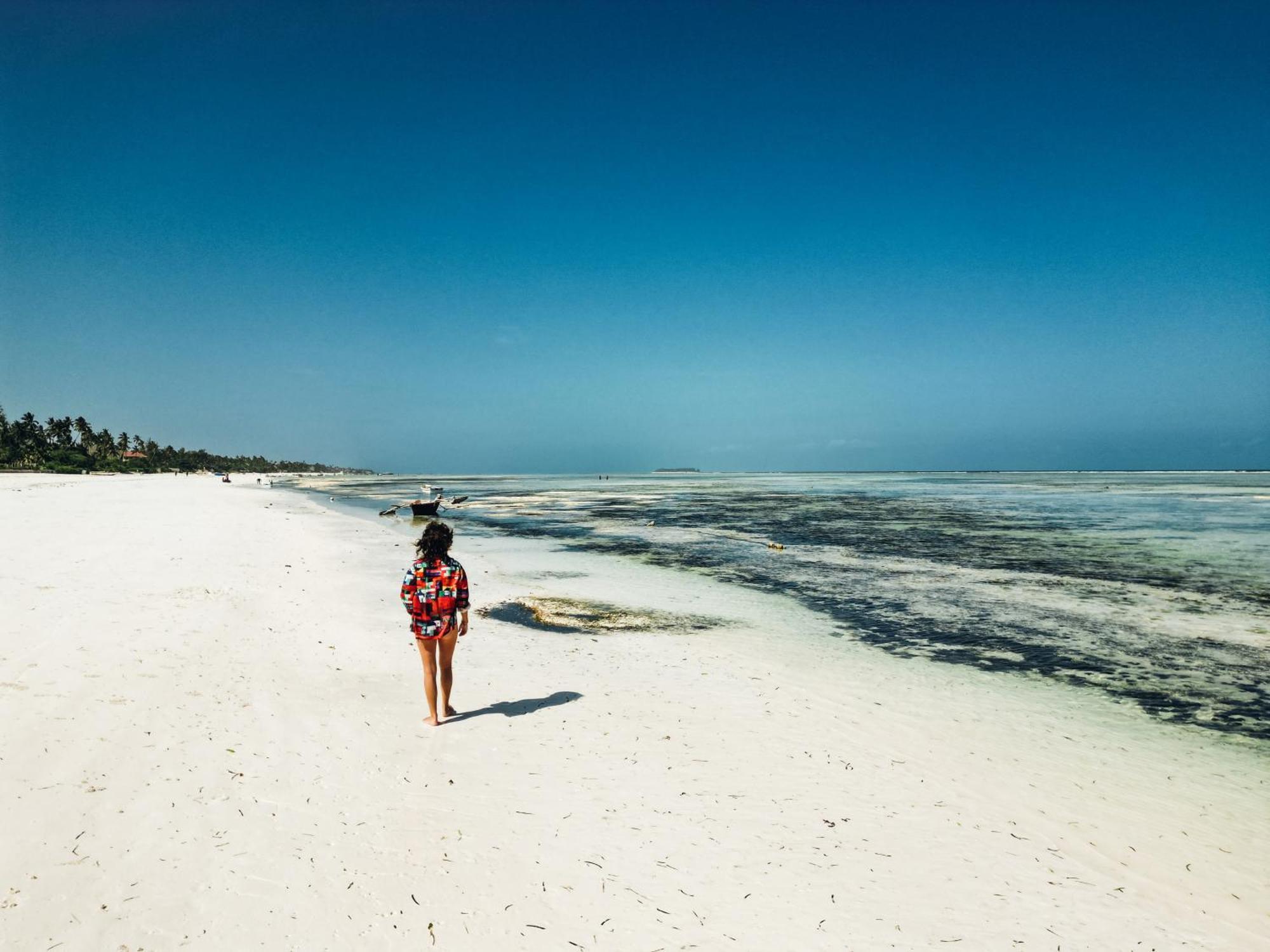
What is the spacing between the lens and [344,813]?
555cm

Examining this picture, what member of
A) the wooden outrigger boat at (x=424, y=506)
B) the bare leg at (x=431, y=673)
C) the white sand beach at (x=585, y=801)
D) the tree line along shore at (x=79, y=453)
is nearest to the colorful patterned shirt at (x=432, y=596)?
the bare leg at (x=431, y=673)

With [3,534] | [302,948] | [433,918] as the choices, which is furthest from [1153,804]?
[3,534]

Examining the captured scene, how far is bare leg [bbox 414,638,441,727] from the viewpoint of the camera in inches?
290

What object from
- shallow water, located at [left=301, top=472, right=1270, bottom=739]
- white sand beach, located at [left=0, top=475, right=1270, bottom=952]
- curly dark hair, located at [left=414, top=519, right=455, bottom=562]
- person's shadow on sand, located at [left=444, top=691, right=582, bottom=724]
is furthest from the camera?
shallow water, located at [left=301, top=472, right=1270, bottom=739]

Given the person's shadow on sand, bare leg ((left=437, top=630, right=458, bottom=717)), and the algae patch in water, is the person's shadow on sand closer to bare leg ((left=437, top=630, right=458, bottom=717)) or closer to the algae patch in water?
bare leg ((left=437, top=630, right=458, bottom=717))

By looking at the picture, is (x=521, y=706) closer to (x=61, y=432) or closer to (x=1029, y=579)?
(x=1029, y=579)

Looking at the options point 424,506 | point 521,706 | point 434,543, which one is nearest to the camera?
point 434,543

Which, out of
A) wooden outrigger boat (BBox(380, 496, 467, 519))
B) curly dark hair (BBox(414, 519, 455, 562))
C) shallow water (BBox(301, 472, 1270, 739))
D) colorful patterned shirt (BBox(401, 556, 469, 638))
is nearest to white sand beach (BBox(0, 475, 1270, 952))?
colorful patterned shirt (BBox(401, 556, 469, 638))

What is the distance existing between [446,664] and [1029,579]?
1834 cm

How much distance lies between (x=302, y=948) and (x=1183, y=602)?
19886 millimetres

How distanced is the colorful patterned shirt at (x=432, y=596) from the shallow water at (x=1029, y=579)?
8.44 meters

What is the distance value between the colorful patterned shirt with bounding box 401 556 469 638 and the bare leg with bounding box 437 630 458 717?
127 millimetres

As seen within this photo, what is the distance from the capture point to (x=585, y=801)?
5980 mm

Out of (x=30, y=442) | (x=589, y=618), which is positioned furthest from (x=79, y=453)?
(x=589, y=618)
